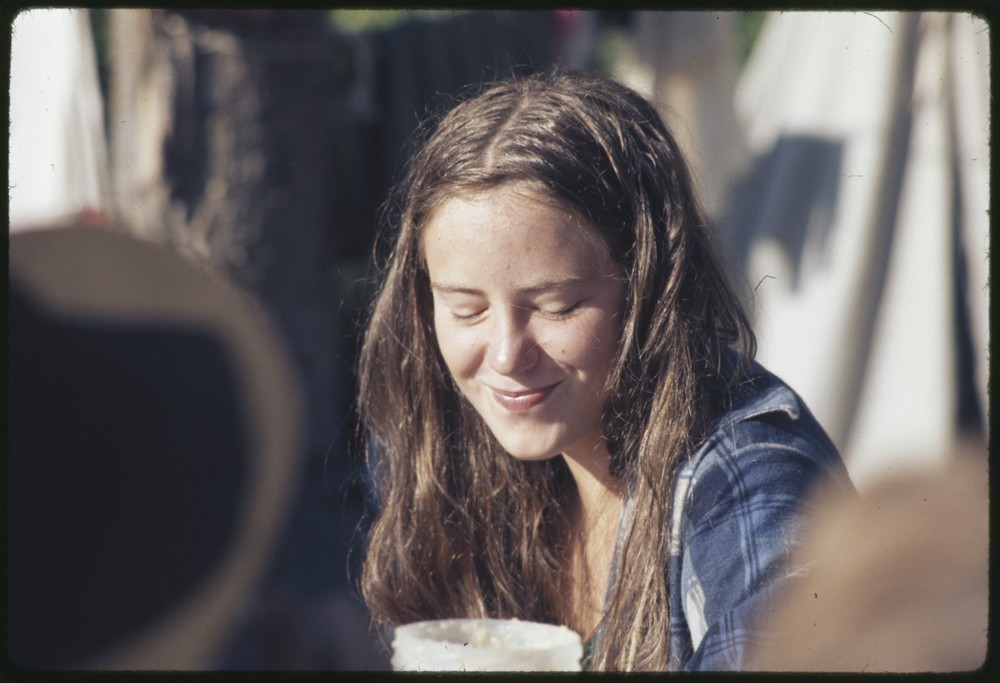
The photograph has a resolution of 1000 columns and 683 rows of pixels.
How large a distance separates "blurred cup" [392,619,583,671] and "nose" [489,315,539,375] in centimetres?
32

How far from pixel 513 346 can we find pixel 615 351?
144 millimetres

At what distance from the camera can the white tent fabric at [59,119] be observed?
2697 millimetres

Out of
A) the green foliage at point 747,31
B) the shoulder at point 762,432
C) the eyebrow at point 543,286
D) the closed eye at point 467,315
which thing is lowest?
the shoulder at point 762,432

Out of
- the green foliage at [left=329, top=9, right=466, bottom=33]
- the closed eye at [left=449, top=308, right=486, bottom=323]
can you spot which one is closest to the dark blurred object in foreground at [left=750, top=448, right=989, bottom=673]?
the closed eye at [left=449, top=308, right=486, bottom=323]

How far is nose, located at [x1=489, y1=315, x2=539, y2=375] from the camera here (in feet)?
4.09

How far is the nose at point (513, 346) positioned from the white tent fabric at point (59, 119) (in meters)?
1.82

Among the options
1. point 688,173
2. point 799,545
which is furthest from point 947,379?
point 799,545

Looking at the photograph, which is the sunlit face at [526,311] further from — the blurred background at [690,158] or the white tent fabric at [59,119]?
the white tent fabric at [59,119]

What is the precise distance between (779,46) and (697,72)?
0.28 m

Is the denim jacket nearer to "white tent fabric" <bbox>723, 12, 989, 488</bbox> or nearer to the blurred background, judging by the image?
the blurred background

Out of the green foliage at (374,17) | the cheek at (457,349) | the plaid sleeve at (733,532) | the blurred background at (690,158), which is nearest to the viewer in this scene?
the plaid sleeve at (733,532)

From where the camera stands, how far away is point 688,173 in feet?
4.52

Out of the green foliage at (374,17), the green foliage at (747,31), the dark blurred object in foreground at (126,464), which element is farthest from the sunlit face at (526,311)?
the green foliage at (374,17)

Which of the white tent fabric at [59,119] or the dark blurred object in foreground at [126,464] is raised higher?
the white tent fabric at [59,119]
